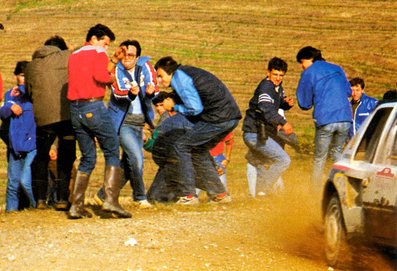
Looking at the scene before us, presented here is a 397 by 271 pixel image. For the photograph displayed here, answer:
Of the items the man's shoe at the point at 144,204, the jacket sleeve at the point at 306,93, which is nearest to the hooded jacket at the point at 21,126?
the man's shoe at the point at 144,204

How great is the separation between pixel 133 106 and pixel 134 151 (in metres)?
0.53

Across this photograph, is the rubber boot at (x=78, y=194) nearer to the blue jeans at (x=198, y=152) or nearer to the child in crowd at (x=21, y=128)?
the blue jeans at (x=198, y=152)

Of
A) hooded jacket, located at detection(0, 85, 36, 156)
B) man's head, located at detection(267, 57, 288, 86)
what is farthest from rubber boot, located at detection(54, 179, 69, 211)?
man's head, located at detection(267, 57, 288, 86)

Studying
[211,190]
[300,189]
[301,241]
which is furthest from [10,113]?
[301,241]

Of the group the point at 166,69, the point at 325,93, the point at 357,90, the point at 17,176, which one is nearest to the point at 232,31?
the point at 357,90

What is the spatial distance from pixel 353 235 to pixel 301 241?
2051mm

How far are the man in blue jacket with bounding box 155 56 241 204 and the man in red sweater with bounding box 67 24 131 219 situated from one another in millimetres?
1069

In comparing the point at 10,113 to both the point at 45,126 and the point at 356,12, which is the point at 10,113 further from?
the point at 356,12

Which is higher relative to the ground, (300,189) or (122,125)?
(122,125)

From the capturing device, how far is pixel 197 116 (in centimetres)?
1357

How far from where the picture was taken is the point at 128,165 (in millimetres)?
13875

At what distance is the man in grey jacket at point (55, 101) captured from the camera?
42.1 feet

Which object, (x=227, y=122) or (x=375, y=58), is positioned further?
(x=375, y=58)

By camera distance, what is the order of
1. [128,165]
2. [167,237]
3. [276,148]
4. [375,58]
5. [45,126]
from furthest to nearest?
[375,58] < [276,148] < [128,165] < [45,126] < [167,237]
